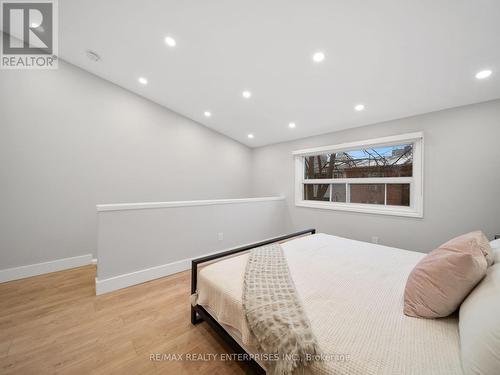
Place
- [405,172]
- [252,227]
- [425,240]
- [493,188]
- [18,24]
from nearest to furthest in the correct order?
[493,188], [18,24], [425,240], [405,172], [252,227]

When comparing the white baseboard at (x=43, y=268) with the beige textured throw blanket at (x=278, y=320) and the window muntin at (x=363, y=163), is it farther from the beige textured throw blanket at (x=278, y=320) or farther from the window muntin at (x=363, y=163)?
the window muntin at (x=363, y=163)

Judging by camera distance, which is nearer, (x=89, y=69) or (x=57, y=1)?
(x=57, y=1)

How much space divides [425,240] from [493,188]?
888 millimetres

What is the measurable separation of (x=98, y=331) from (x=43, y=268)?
5.96ft

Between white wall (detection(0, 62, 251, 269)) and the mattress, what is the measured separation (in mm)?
2485

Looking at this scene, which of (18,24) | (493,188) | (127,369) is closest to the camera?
(127,369)

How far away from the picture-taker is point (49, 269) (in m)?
2.52

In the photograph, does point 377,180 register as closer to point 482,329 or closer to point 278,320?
point 482,329

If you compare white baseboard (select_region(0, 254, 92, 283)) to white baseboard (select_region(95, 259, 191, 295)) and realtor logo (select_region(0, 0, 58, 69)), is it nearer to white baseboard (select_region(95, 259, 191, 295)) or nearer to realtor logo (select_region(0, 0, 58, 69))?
white baseboard (select_region(95, 259, 191, 295))

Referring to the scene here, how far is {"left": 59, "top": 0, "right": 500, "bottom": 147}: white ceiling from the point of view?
4.88 feet

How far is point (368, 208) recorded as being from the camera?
9.78 ft

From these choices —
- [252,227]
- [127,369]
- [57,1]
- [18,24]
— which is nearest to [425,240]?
[252,227]

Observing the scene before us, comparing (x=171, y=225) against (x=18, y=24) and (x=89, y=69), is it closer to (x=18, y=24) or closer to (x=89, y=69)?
(x=89, y=69)

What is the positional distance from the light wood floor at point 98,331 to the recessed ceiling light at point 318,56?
277 cm
